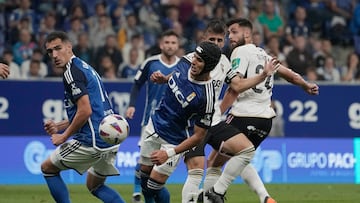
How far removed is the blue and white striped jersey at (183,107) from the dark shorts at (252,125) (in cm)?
148

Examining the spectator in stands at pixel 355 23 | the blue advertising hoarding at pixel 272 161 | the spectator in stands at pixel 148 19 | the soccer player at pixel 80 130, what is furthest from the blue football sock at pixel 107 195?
the spectator in stands at pixel 355 23

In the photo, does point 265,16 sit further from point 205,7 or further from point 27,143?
point 27,143

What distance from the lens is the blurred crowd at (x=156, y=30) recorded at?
23.3 meters

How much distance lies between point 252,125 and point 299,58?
37.8 feet

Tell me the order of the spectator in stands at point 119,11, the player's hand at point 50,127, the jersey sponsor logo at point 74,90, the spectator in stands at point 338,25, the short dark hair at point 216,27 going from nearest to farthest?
the jersey sponsor logo at point 74,90, the player's hand at point 50,127, the short dark hair at point 216,27, the spectator in stands at point 119,11, the spectator in stands at point 338,25

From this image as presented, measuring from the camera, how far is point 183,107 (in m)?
11.8

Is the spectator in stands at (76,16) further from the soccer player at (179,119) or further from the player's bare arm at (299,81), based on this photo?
the soccer player at (179,119)

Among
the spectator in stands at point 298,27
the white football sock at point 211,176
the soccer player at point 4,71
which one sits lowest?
the white football sock at point 211,176

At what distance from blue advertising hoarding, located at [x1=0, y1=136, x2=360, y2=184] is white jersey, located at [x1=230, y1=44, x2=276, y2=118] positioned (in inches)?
258

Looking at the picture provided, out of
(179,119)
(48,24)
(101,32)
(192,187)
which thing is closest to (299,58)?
(101,32)

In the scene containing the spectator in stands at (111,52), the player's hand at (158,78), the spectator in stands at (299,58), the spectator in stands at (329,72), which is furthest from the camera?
the spectator in stands at (329,72)

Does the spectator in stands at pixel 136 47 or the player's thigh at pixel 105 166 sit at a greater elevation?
the player's thigh at pixel 105 166

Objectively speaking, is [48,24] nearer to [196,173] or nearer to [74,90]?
[196,173]

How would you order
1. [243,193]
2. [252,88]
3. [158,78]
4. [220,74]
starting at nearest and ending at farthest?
[158,78], [220,74], [252,88], [243,193]
